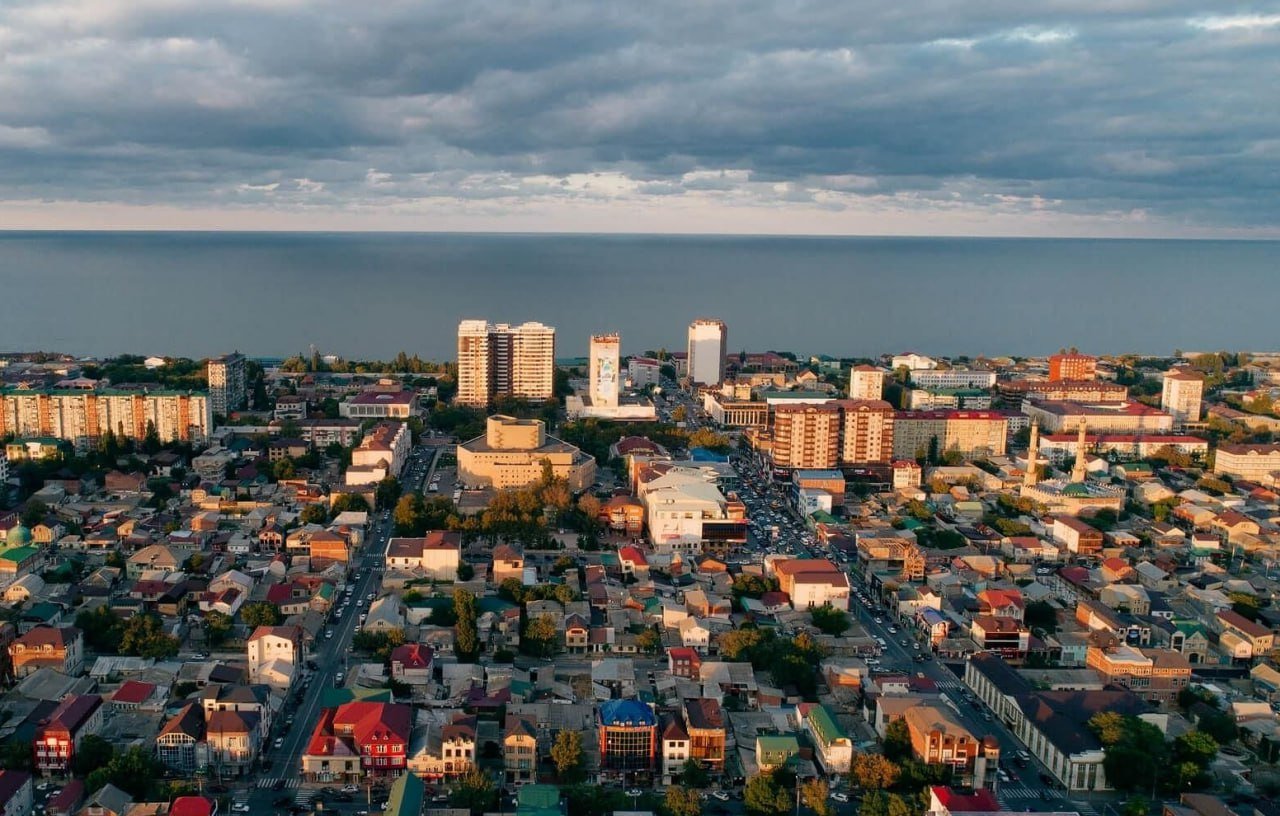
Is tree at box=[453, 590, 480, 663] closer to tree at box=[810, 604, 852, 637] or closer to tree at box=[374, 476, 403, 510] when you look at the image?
tree at box=[810, 604, 852, 637]

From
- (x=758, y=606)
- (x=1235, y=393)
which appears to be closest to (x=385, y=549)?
(x=758, y=606)

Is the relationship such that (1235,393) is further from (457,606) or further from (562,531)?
(457,606)

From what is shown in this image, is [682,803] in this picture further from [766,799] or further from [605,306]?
[605,306]

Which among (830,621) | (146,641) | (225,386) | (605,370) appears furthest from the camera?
(605,370)

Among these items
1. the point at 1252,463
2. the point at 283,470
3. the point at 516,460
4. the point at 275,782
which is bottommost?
the point at 275,782

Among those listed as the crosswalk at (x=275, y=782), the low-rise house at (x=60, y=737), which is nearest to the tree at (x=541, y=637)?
the crosswalk at (x=275, y=782)

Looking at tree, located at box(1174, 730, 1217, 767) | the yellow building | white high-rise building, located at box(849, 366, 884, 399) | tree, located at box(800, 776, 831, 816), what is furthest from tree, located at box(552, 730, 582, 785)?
white high-rise building, located at box(849, 366, 884, 399)

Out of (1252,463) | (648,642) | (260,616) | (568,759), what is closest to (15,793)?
(260,616)
